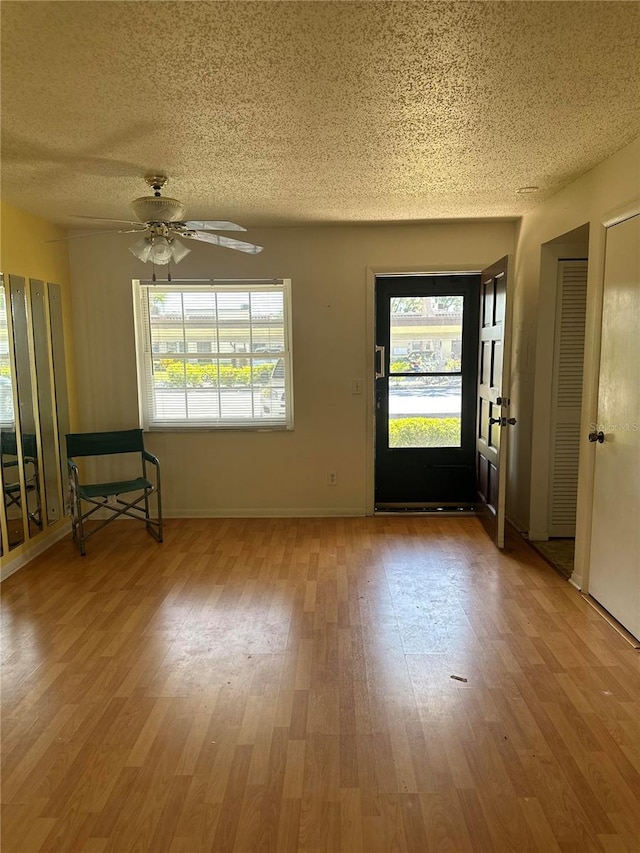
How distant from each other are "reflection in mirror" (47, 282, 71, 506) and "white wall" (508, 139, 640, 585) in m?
3.57

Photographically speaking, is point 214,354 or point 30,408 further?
point 214,354

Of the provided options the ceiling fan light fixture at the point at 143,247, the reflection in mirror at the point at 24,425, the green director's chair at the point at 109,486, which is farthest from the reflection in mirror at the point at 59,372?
the ceiling fan light fixture at the point at 143,247

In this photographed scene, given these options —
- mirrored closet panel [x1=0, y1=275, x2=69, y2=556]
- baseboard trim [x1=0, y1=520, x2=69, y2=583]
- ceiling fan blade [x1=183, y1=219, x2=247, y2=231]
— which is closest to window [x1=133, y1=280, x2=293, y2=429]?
mirrored closet panel [x1=0, y1=275, x2=69, y2=556]

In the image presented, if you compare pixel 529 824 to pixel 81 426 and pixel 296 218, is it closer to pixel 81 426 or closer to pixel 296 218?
pixel 296 218

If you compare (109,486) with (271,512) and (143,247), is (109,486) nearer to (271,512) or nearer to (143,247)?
(271,512)

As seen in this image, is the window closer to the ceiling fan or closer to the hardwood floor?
the hardwood floor

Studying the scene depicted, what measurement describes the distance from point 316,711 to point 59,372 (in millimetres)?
3243

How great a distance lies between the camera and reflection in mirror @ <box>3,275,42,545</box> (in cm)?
348

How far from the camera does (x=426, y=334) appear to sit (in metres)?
4.50

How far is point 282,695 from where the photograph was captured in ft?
7.15

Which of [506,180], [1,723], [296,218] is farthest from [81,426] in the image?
[506,180]

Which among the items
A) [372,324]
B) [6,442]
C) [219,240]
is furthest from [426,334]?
[6,442]

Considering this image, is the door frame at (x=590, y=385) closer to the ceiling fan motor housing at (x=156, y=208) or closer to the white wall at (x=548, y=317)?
the white wall at (x=548, y=317)

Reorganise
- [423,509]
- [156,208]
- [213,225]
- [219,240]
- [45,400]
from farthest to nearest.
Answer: [423,509] → [45,400] → [219,240] → [156,208] → [213,225]
